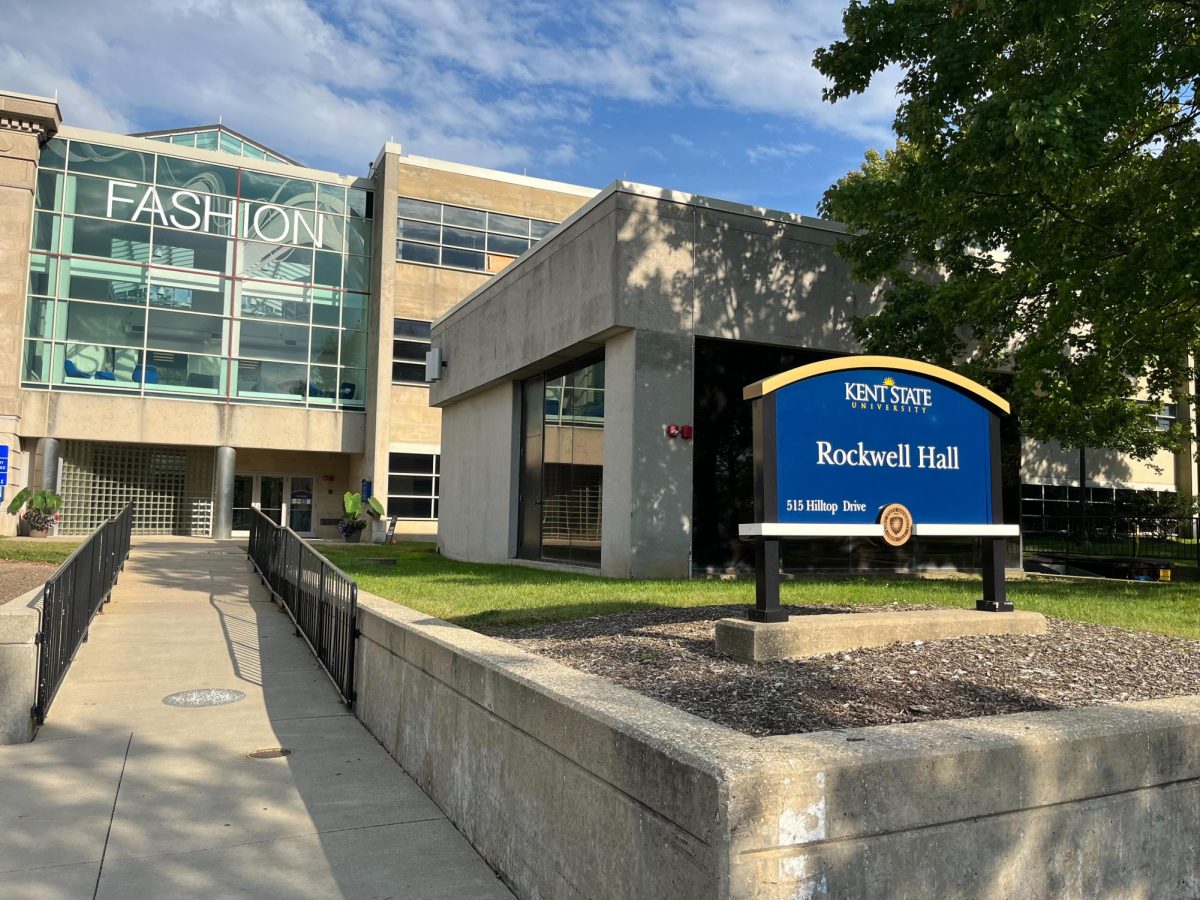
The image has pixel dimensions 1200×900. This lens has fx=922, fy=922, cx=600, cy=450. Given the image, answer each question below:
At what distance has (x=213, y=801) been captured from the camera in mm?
5398

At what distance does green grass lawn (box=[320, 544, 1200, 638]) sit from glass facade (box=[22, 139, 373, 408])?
22.3 metres

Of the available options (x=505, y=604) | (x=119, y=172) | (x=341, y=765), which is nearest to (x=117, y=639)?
(x=505, y=604)

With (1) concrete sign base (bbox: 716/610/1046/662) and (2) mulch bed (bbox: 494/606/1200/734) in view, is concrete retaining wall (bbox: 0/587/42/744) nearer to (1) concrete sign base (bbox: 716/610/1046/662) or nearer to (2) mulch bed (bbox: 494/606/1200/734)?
(2) mulch bed (bbox: 494/606/1200/734)

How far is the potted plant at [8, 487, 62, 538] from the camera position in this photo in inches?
1149

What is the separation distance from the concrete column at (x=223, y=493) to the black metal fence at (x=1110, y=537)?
85.8 feet

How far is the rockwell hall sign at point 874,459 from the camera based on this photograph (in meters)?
6.33

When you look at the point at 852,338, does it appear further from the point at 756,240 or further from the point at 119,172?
the point at 119,172

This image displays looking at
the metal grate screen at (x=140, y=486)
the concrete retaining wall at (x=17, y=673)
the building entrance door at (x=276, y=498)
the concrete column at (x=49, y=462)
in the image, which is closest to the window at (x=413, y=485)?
the building entrance door at (x=276, y=498)

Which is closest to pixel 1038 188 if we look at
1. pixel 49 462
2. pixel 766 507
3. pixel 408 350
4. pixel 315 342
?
pixel 766 507

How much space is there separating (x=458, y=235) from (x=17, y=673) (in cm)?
3150

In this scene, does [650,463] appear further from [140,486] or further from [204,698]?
[140,486]

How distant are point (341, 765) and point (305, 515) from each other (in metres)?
32.4

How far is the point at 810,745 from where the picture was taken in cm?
301

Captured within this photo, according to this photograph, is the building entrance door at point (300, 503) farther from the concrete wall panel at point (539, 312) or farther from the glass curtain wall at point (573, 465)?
the glass curtain wall at point (573, 465)
